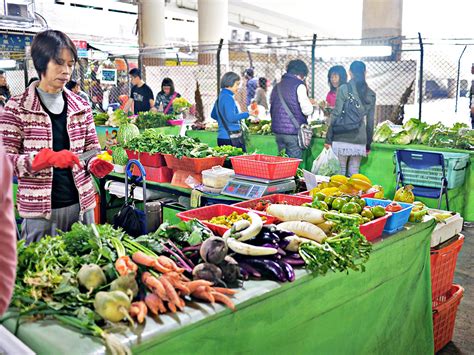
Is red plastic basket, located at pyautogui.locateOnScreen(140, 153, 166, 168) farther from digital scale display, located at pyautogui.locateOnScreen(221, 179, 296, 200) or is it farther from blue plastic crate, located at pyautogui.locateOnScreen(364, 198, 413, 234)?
blue plastic crate, located at pyautogui.locateOnScreen(364, 198, 413, 234)

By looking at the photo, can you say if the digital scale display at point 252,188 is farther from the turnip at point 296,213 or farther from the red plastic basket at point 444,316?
the red plastic basket at point 444,316

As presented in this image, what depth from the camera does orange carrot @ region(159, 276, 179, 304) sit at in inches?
77.6

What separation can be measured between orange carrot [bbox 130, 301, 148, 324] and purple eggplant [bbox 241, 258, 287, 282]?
23.0 inches

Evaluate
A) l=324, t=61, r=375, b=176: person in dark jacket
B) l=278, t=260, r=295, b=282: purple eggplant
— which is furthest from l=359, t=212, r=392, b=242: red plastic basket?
l=324, t=61, r=375, b=176: person in dark jacket

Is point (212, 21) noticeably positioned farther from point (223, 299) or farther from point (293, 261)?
point (223, 299)

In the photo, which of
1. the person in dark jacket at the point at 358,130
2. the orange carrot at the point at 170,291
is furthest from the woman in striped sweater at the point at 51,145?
the person in dark jacket at the point at 358,130

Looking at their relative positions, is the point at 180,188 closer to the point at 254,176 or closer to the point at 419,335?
the point at 254,176

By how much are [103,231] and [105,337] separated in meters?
0.70

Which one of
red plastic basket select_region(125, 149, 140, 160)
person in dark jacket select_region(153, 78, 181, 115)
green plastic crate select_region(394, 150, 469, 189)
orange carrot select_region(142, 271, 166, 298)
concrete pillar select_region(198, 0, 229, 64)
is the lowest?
green plastic crate select_region(394, 150, 469, 189)

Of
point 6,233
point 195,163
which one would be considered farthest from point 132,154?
point 6,233

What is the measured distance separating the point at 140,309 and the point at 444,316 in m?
2.49

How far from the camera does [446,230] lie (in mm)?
3676

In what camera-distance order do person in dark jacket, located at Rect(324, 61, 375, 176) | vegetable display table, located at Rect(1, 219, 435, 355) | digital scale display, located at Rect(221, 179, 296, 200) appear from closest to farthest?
vegetable display table, located at Rect(1, 219, 435, 355) < digital scale display, located at Rect(221, 179, 296, 200) < person in dark jacket, located at Rect(324, 61, 375, 176)

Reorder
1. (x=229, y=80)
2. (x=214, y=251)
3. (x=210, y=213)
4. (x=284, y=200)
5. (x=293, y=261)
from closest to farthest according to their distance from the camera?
(x=214, y=251) → (x=293, y=261) → (x=210, y=213) → (x=284, y=200) → (x=229, y=80)
